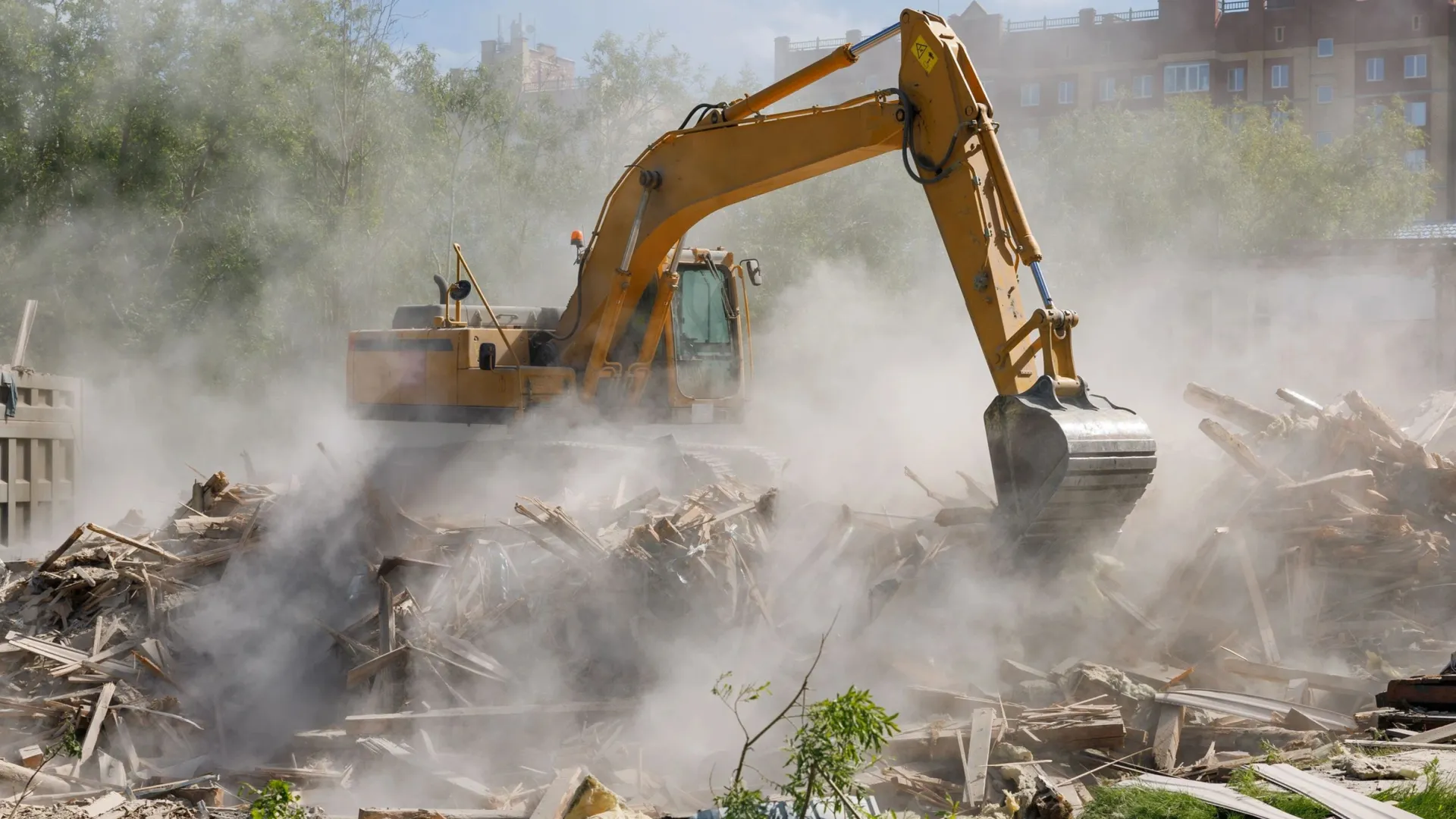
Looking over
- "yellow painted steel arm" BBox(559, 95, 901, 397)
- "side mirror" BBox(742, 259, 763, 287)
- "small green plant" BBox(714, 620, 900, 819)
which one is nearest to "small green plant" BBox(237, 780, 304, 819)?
"small green plant" BBox(714, 620, 900, 819)

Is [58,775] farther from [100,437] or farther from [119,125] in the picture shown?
[119,125]

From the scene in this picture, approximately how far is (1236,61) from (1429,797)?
56.8 m

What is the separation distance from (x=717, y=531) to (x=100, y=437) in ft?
56.5

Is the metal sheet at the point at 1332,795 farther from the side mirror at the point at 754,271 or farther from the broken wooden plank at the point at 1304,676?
the side mirror at the point at 754,271

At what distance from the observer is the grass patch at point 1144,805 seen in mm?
5027

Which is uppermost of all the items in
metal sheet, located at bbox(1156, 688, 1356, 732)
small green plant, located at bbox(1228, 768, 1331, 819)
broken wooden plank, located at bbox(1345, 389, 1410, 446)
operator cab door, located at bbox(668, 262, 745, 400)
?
operator cab door, located at bbox(668, 262, 745, 400)

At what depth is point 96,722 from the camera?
24.8 feet

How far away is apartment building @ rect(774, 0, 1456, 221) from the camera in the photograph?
52906 millimetres

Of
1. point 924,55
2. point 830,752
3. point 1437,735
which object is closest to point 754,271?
point 924,55

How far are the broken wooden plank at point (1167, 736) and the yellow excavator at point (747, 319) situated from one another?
1044 millimetres

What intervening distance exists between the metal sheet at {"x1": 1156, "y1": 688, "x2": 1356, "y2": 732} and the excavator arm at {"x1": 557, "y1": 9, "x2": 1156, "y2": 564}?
105 cm

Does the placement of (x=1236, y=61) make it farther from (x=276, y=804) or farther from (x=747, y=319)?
(x=276, y=804)

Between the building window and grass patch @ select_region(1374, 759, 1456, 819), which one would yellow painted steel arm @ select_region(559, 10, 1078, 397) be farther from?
the building window

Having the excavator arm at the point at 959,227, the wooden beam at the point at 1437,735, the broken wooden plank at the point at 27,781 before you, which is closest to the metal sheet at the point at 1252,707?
the wooden beam at the point at 1437,735
